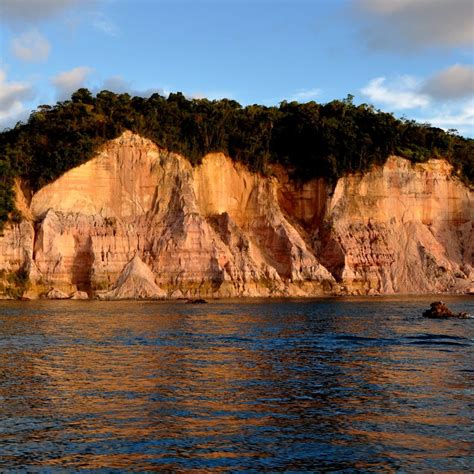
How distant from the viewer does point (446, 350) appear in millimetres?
32875

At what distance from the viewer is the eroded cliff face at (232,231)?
3125 inches

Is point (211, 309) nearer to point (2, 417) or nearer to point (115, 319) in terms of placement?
point (115, 319)

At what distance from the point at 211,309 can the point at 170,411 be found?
4220 centimetres

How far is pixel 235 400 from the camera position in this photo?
20766 millimetres

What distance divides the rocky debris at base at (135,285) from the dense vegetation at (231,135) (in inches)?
560

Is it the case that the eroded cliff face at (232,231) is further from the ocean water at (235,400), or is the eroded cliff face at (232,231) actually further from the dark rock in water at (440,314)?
the ocean water at (235,400)

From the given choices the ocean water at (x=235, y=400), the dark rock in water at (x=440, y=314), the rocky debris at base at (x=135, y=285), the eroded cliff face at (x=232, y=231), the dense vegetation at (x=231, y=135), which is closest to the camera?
the ocean water at (x=235, y=400)

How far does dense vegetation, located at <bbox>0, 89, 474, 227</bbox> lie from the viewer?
277 ft

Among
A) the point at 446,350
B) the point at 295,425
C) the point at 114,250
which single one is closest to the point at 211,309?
the point at 114,250

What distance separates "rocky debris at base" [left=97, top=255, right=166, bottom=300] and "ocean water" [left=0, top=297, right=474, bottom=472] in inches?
1429

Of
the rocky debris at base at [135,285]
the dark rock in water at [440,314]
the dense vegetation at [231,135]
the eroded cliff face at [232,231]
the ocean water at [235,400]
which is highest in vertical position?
the dense vegetation at [231,135]

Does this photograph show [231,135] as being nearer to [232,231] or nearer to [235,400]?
[232,231]

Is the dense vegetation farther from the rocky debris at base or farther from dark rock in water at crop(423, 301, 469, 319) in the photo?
dark rock in water at crop(423, 301, 469, 319)

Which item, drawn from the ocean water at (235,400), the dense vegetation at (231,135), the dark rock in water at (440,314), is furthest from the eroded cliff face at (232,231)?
the ocean water at (235,400)
